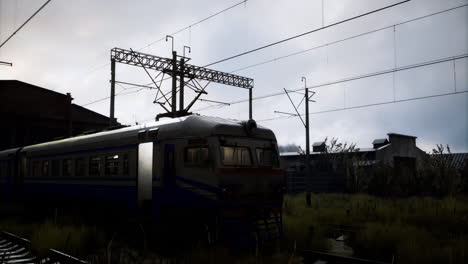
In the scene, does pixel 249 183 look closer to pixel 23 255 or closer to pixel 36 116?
pixel 23 255

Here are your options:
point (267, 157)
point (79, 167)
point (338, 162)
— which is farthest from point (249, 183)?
point (338, 162)

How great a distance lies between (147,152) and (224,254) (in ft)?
13.7

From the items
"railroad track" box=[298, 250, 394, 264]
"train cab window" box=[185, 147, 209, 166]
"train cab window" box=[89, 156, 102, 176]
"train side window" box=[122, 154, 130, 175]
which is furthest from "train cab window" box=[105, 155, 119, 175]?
"railroad track" box=[298, 250, 394, 264]

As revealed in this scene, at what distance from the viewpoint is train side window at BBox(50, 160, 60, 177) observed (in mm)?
16017

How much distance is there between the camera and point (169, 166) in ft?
33.0

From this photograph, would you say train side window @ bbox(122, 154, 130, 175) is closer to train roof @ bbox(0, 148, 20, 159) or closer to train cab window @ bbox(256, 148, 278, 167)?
train cab window @ bbox(256, 148, 278, 167)

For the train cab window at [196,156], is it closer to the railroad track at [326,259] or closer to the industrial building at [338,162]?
the railroad track at [326,259]

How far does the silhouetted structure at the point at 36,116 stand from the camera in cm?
3312

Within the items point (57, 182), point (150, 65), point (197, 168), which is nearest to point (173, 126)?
point (197, 168)

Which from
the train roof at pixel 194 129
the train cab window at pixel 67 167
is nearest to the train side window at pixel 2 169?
the train cab window at pixel 67 167

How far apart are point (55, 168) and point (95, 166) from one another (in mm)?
3928

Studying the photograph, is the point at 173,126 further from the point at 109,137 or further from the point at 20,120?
the point at 20,120

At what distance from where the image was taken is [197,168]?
30.8 ft

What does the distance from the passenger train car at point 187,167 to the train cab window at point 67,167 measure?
1.61 metres
